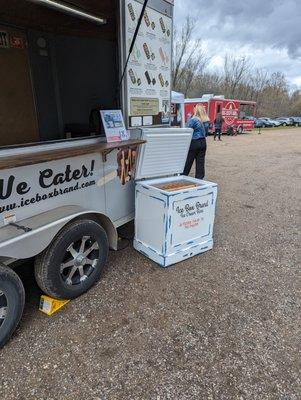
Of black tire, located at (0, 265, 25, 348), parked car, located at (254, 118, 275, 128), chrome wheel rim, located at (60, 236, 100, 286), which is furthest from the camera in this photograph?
parked car, located at (254, 118, 275, 128)

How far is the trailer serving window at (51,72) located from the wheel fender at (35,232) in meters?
1.40

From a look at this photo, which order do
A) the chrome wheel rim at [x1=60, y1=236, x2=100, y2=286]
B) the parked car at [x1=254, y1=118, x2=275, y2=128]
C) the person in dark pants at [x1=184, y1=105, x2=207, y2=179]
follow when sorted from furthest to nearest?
the parked car at [x1=254, y1=118, x2=275, y2=128] < the person in dark pants at [x1=184, y1=105, x2=207, y2=179] < the chrome wheel rim at [x1=60, y1=236, x2=100, y2=286]

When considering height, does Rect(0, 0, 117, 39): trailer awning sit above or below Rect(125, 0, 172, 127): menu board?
above

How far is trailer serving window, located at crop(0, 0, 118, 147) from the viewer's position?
12.3 ft

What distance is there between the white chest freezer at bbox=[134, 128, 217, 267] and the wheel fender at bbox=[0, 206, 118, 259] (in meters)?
0.79

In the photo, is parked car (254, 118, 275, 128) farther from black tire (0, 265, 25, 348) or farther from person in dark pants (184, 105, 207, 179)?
black tire (0, 265, 25, 348)

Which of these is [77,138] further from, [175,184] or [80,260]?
[175,184]

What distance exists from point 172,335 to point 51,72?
12.9 ft

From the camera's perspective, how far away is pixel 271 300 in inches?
113

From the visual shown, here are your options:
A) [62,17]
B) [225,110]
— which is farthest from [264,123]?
[62,17]

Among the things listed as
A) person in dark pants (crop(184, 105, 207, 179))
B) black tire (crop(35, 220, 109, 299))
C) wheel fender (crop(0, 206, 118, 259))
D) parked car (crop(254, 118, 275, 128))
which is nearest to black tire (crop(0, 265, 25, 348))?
wheel fender (crop(0, 206, 118, 259))

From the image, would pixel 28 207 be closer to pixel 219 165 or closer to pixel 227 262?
pixel 227 262

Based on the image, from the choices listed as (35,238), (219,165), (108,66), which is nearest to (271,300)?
(35,238)

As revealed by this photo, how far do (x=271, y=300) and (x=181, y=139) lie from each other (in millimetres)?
2016
